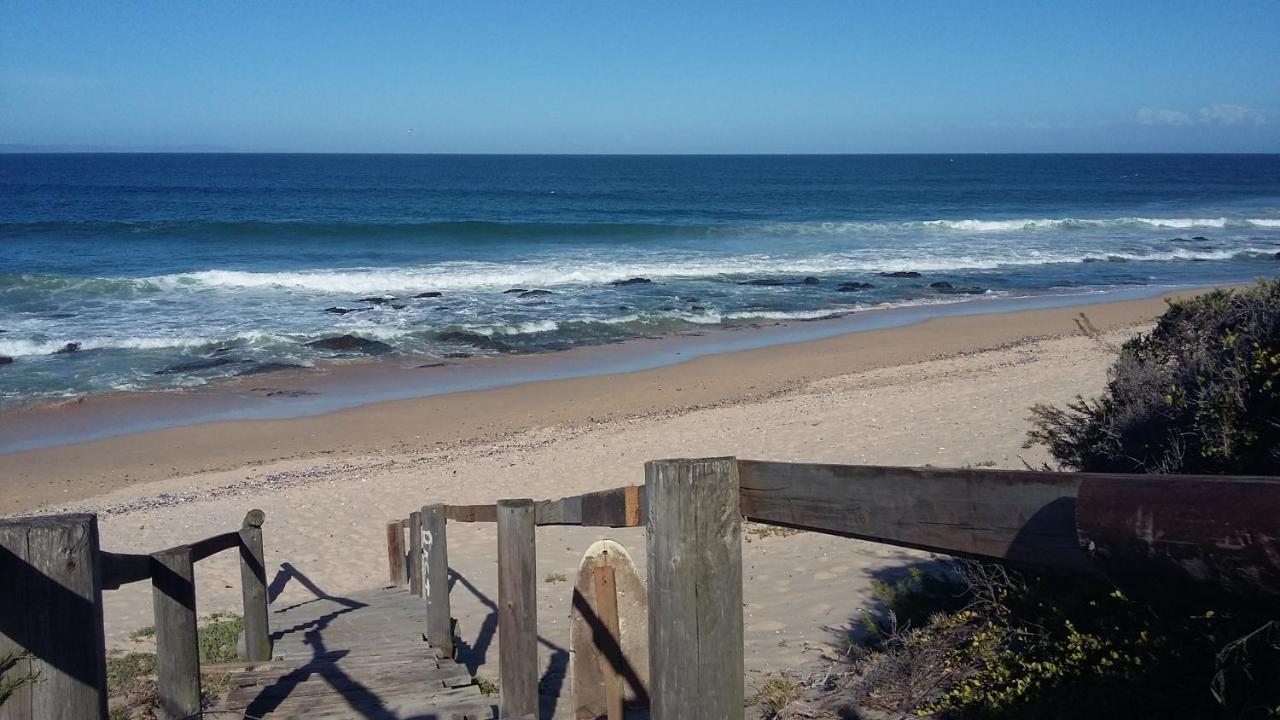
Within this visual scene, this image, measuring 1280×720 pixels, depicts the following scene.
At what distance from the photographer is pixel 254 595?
5.72 meters

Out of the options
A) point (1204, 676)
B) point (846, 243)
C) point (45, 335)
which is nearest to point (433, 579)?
point (1204, 676)

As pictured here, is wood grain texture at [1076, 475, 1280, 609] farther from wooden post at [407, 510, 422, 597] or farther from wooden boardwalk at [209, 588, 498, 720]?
wooden post at [407, 510, 422, 597]

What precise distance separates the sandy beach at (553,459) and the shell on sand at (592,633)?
158 centimetres

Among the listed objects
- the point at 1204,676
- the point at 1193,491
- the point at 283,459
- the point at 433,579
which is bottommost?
the point at 283,459

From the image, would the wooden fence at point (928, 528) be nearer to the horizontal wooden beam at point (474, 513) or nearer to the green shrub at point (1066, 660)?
the green shrub at point (1066, 660)

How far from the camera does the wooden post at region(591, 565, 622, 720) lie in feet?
13.1

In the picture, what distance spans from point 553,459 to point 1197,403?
8.84m

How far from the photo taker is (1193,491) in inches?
58.3

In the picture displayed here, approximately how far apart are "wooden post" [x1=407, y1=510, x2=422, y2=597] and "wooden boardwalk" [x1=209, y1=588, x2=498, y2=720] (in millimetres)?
521

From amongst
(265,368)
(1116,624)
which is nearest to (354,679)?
(1116,624)

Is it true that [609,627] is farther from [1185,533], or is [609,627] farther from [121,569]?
[1185,533]

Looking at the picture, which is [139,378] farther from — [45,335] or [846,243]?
[846,243]

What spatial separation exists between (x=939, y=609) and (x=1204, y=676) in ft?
6.00

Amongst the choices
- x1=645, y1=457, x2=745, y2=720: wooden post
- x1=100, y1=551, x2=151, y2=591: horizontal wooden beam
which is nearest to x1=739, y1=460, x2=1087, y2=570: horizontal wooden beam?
x1=645, y1=457, x2=745, y2=720: wooden post
